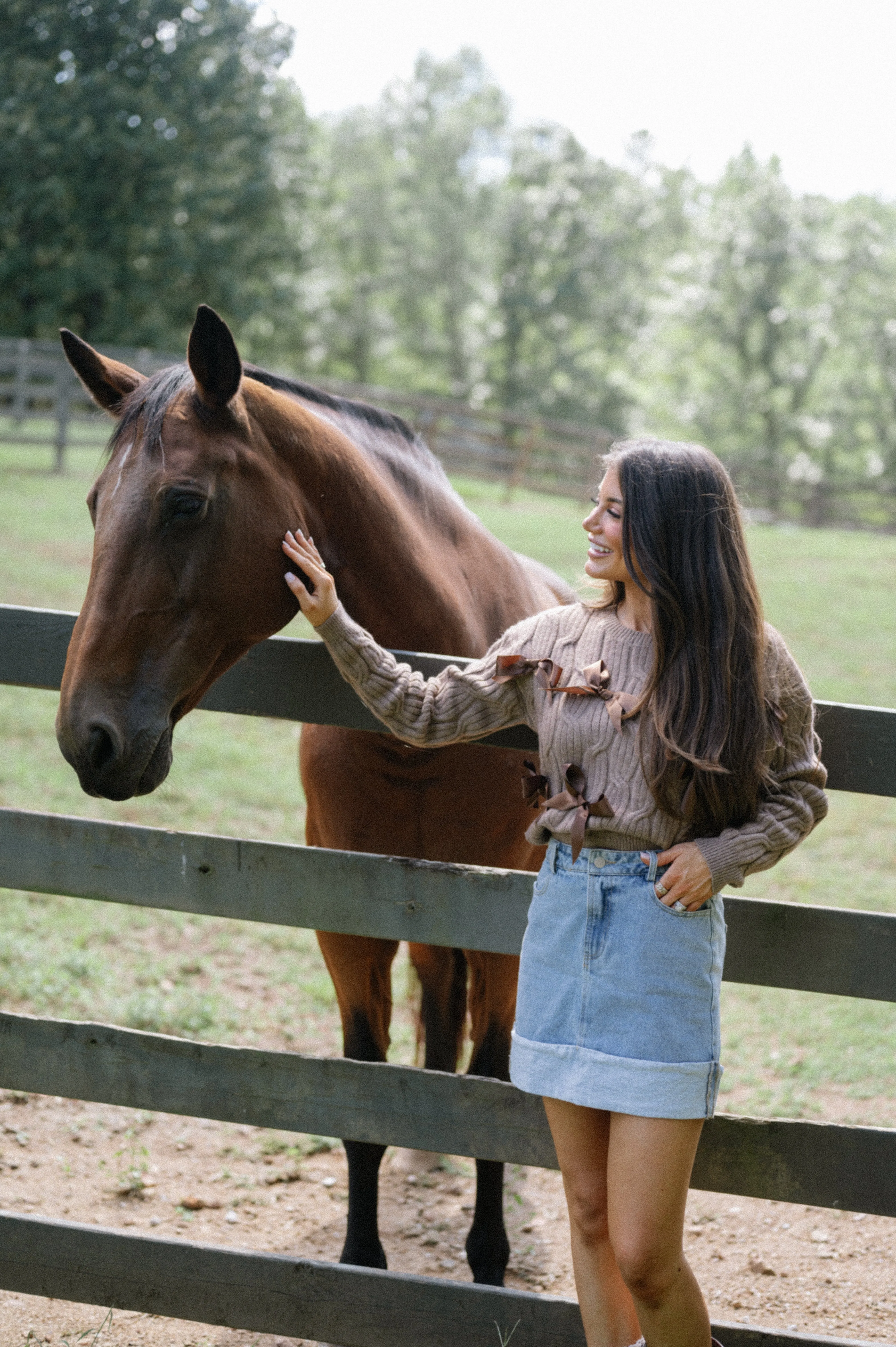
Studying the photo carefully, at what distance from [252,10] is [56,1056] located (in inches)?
1342

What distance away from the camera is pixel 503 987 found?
2828 mm

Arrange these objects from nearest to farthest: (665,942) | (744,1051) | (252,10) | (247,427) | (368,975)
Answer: (665,942)
(247,427)
(368,975)
(744,1051)
(252,10)

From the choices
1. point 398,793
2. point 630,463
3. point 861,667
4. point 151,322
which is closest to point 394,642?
point 398,793

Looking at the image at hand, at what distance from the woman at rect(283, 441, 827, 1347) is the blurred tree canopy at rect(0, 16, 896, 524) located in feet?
74.7

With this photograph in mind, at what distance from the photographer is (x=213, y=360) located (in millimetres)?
2045

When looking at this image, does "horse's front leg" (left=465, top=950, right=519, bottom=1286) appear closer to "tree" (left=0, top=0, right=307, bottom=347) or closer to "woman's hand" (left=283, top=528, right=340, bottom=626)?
"woman's hand" (left=283, top=528, right=340, bottom=626)

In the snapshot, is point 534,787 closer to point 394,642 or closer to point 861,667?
point 394,642

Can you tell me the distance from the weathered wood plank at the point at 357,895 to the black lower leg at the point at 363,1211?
0.91 meters

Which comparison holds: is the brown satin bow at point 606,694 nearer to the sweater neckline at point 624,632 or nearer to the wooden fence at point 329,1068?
the sweater neckline at point 624,632

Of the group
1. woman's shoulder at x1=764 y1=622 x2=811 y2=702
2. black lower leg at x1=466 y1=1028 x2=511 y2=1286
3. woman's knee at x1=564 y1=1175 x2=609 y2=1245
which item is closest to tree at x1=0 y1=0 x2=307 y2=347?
black lower leg at x1=466 y1=1028 x2=511 y2=1286

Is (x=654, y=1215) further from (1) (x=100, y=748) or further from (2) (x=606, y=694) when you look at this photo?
(1) (x=100, y=748)

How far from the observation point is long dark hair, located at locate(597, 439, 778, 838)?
1821 millimetres

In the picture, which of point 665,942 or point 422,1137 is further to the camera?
point 422,1137

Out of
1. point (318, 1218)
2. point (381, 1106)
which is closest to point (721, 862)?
point (381, 1106)
